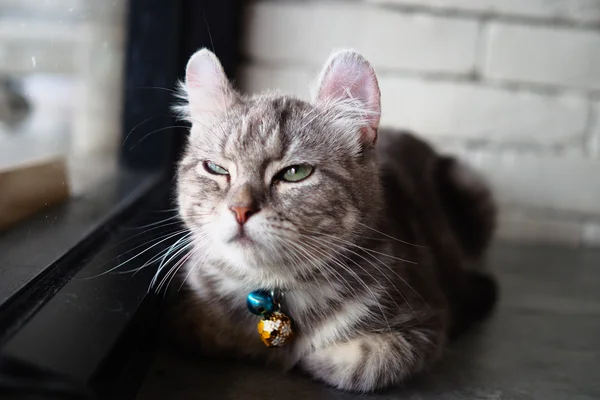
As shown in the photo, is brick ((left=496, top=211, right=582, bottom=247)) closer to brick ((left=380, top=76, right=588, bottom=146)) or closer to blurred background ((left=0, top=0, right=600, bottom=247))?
blurred background ((left=0, top=0, right=600, bottom=247))

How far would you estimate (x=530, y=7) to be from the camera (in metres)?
1.80

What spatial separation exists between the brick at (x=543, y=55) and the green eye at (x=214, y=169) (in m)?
1.17

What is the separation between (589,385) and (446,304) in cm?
28

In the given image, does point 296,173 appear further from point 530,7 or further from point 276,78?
point 530,7

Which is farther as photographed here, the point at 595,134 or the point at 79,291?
the point at 595,134

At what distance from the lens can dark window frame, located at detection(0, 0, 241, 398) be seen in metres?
0.71

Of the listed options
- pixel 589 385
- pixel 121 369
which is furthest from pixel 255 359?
pixel 589 385

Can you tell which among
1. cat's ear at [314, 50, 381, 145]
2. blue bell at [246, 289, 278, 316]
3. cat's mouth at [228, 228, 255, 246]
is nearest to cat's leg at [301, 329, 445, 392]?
blue bell at [246, 289, 278, 316]

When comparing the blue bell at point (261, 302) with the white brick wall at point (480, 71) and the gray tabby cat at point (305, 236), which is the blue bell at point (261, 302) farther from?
the white brick wall at point (480, 71)

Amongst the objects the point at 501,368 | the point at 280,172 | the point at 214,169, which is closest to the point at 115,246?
the point at 214,169

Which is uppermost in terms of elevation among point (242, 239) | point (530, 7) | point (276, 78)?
point (530, 7)

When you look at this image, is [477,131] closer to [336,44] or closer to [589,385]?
[336,44]

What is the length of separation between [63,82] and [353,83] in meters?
0.67

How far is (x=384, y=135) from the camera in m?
1.57
